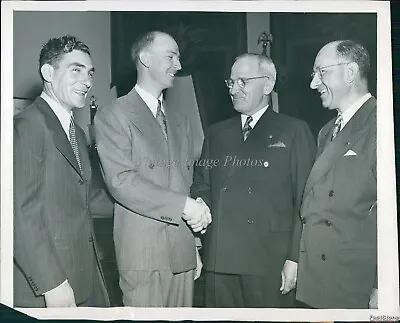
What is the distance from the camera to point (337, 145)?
2244mm

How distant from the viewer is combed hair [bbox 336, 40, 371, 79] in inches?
89.2

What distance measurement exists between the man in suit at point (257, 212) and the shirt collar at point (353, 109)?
13 centimetres

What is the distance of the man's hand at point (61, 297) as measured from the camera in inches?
87.7

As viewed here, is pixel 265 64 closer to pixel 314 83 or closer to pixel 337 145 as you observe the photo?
pixel 314 83

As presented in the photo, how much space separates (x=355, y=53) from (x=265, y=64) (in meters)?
0.31

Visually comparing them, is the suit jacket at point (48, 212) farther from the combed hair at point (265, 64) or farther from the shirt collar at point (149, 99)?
the combed hair at point (265, 64)

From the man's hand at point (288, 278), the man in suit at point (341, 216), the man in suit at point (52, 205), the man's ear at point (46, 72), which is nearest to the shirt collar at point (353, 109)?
the man in suit at point (341, 216)

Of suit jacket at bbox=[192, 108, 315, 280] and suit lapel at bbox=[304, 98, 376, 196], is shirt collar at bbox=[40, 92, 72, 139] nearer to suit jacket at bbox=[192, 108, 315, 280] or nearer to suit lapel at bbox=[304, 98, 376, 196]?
suit jacket at bbox=[192, 108, 315, 280]

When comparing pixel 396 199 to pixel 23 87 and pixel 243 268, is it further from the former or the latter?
pixel 23 87

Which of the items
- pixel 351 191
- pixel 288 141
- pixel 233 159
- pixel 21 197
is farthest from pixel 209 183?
pixel 21 197

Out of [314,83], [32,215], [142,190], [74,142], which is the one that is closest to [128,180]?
[142,190]

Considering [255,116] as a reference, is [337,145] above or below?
below

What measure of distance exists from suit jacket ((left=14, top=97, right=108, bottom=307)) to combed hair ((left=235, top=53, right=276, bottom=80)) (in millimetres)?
691

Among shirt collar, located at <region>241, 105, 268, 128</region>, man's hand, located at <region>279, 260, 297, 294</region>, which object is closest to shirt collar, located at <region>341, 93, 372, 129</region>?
shirt collar, located at <region>241, 105, 268, 128</region>
